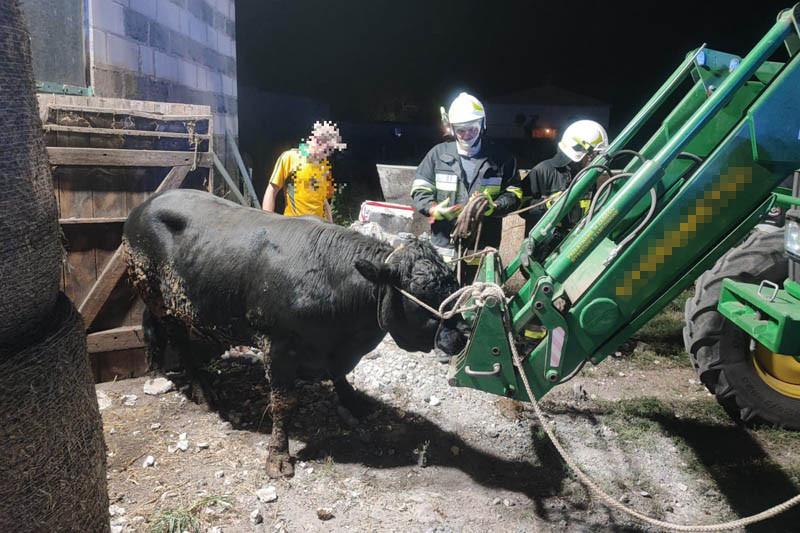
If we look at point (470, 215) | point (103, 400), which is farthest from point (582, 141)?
point (103, 400)

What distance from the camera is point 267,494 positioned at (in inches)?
123

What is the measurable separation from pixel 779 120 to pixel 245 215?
301 centimetres

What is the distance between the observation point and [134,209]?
4172 millimetres

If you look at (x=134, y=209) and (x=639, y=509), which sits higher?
(x=134, y=209)

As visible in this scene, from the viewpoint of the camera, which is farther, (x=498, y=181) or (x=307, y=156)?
(x=307, y=156)

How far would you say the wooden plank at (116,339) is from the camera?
4.28 m

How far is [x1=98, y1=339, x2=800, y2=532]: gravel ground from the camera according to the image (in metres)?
3.02

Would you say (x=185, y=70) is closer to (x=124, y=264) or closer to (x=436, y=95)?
(x=124, y=264)

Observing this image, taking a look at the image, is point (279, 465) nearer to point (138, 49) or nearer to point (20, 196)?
point (20, 196)

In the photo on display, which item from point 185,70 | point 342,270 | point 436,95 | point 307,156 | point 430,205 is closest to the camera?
point 342,270

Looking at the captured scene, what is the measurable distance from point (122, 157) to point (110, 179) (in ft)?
0.64

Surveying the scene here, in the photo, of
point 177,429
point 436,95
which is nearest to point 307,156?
point 177,429

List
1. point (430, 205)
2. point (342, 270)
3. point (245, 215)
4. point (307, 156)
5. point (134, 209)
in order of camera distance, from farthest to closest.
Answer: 1. point (307, 156)
2. point (430, 205)
3. point (134, 209)
4. point (245, 215)
5. point (342, 270)

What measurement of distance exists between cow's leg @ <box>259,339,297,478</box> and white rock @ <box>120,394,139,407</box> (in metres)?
1.27
